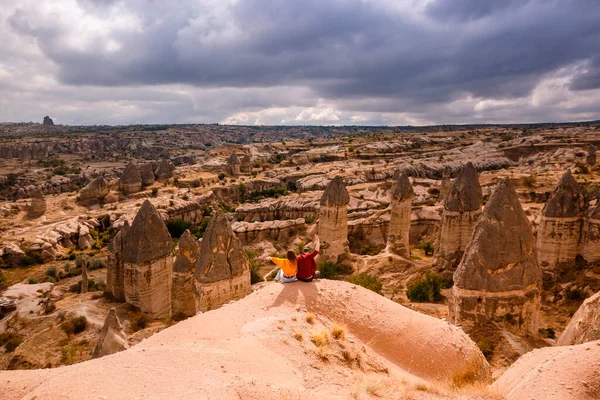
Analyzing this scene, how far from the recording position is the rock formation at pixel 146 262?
1402 cm

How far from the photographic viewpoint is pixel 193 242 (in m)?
15.4

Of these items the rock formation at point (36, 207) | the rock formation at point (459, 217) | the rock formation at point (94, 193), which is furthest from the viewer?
the rock formation at point (94, 193)

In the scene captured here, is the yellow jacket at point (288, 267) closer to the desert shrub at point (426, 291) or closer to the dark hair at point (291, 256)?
the dark hair at point (291, 256)

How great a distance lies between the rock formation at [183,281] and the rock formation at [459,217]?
11.8 meters

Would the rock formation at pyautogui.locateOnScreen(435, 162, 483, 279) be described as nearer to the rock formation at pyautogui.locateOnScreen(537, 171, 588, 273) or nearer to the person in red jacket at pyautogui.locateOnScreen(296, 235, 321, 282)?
the rock formation at pyautogui.locateOnScreen(537, 171, 588, 273)

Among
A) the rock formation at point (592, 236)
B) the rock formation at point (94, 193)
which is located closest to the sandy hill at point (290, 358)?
the rock formation at point (592, 236)

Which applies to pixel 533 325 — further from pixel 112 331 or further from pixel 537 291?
pixel 112 331

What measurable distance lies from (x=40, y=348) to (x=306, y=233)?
2065 centimetres

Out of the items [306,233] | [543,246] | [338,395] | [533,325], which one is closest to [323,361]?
[338,395]

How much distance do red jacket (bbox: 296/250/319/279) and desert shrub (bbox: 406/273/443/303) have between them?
923 cm

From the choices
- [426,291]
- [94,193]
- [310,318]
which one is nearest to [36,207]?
[94,193]

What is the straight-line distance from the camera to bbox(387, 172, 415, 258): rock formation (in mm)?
22672

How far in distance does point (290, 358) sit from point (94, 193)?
44332 mm

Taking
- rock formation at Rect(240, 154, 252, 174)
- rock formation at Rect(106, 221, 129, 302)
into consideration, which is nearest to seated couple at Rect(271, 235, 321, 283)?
rock formation at Rect(106, 221, 129, 302)
